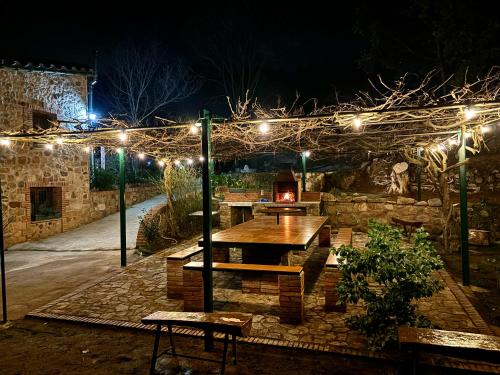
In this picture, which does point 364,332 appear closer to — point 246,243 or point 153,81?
point 246,243

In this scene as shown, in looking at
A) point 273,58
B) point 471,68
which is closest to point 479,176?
point 471,68

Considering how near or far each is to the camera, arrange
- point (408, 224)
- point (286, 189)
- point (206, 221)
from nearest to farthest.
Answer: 1. point (206, 221)
2. point (286, 189)
3. point (408, 224)

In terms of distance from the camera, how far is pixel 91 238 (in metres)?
10.8

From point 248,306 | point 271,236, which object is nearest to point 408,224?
point 271,236

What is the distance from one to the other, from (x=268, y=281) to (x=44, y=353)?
10.3ft

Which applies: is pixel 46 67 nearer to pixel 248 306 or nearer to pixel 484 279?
pixel 248 306

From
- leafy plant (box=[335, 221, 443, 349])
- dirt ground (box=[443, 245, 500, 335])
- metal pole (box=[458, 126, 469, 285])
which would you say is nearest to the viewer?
leafy plant (box=[335, 221, 443, 349])

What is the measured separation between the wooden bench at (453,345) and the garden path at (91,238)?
814 centimetres

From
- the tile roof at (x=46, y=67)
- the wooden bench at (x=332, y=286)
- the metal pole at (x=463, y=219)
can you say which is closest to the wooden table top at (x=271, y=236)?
the wooden bench at (x=332, y=286)

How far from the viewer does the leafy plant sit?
362 cm

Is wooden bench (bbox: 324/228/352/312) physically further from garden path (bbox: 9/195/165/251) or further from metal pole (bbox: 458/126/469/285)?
garden path (bbox: 9/195/165/251)

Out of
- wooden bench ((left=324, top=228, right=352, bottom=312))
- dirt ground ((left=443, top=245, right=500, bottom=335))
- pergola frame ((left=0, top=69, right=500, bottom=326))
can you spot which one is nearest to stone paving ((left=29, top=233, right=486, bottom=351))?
wooden bench ((left=324, top=228, right=352, bottom=312))

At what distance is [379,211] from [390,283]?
23.7 feet

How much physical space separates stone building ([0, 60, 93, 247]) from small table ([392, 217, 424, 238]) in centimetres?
1000
